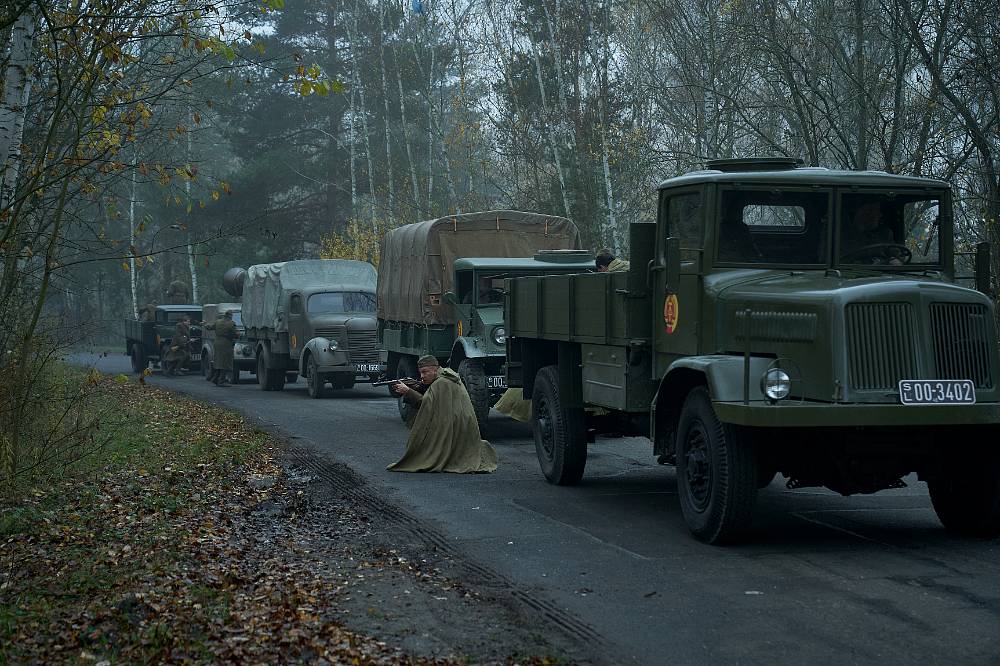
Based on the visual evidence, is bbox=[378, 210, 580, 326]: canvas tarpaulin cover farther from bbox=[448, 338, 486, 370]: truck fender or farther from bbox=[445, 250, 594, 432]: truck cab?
bbox=[448, 338, 486, 370]: truck fender

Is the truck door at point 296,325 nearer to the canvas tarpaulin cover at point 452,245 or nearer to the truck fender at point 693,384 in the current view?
the canvas tarpaulin cover at point 452,245

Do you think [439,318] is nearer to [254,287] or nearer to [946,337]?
[946,337]

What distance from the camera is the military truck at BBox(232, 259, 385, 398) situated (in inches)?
976

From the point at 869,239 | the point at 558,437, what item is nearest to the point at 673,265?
the point at 869,239

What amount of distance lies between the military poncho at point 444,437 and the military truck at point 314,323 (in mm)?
11539

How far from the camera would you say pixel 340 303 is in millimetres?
26422

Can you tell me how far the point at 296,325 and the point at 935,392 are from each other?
64.3 ft

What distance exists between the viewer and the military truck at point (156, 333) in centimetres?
3634

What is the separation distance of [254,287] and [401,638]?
79.1 ft

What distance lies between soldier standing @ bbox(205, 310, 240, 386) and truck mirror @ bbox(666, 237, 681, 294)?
2192 cm

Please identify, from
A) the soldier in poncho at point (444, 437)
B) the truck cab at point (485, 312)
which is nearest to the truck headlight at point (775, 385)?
the soldier in poncho at point (444, 437)

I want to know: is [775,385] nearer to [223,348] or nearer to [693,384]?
[693,384]

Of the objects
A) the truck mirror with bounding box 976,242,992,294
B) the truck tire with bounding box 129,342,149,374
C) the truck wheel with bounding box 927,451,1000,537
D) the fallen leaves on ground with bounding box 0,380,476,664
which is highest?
the truck mirror with bounding box 976,242,992,294

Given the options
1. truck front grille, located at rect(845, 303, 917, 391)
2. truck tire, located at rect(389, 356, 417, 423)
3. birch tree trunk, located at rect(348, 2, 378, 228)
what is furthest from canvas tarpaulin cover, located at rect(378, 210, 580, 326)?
birch tree trunk, located at rect(348, 2, 378, 228)
